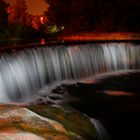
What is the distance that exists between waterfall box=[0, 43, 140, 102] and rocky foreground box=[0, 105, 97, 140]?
4.54 m

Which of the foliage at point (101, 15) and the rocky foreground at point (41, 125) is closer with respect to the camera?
the rocky foreground at point (41, 125)

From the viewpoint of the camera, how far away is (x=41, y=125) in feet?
18.5

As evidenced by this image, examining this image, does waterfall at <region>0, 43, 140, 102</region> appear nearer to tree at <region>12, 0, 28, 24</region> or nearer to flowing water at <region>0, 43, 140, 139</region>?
flowing water at <region>0, 43, 140, 139</region>

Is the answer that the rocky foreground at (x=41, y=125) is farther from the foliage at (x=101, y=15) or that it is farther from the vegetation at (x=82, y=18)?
the foliage at (x=101, y=15)

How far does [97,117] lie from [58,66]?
5516 millimetres

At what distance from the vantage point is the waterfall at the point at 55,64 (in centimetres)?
1190

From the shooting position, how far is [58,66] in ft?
48.2

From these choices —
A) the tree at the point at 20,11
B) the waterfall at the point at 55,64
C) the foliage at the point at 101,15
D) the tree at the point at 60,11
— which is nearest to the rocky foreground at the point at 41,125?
the waterfall at the point at 55,64

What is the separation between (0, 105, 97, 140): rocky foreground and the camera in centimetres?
504

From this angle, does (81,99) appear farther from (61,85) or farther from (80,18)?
(80,18)

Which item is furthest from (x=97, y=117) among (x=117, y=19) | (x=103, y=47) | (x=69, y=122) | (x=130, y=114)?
(x=117, y=19)

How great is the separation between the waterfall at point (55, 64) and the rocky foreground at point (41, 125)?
4.54 m

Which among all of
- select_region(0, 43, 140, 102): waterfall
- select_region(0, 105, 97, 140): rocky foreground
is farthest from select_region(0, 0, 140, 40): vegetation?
select_region(0, 105, 97, 140): rocky foreground

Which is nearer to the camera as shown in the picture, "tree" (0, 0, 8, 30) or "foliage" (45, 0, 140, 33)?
"tree" (0, 0, 8, 30)
